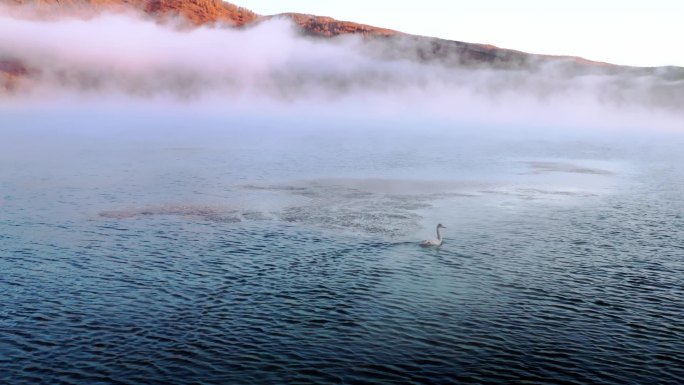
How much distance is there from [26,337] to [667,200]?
6905cm

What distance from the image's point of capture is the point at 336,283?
142 ft

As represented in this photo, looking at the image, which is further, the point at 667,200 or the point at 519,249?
the point at 667,200

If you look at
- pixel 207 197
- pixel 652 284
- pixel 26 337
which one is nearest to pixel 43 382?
pixel 26 337

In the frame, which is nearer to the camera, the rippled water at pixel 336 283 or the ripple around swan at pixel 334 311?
the ripple around swan at pixel 334 311

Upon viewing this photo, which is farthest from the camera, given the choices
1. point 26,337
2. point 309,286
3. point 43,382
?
point 309,286

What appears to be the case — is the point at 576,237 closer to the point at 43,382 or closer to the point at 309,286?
the point at 309,286

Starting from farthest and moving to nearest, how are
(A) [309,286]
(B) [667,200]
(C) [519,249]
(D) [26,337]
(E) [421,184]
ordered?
1. (E) [421,184]
2. (B) [667,200]
3. (C) [519,249]
4. (A) [309,286]
5. (D) [26,337]

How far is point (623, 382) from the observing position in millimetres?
30172

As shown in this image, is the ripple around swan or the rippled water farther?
the rippled water

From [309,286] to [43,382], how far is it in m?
17.3

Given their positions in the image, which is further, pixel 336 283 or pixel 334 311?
pixel 336 283

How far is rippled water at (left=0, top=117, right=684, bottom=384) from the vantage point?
31.8m

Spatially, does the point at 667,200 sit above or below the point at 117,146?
above

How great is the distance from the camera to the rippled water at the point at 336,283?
3183cm
